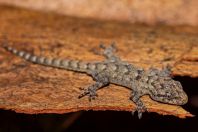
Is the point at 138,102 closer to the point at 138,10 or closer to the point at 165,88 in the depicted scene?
the point at 165,88

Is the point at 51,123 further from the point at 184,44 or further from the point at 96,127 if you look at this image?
the point at 184,44

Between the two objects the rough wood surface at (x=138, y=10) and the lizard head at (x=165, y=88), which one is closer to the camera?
the lizard head at (x=165, y=88)

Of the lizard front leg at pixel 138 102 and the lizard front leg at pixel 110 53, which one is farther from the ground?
the lizard front leg at pixel 110 53

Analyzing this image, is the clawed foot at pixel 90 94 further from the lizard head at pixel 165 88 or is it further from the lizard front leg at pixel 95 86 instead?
the lizard head at pixel 165 88

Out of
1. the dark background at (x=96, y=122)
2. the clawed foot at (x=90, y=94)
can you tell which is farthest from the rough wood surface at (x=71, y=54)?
the dark background at (x=96, y=122)

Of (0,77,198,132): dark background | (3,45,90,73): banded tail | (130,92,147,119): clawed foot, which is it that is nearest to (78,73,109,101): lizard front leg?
(3,45,90,73): banded tail

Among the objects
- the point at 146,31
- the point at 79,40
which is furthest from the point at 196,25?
the point at 79,40

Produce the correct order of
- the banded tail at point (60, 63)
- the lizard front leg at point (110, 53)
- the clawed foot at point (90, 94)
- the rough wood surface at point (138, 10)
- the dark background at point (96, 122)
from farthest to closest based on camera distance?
1. the rough wood surface at point (138, 10)
2. the lizard front leg at point (110, 53)
3. the banded tail at point (60, 63)
4. the dark background at point (96, 122)
5. the clawed foot at point (90, 94)

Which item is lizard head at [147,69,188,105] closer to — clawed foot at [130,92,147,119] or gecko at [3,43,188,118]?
gecko at [3,43,188,118]
